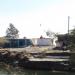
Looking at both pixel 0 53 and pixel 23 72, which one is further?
pixel 0 53

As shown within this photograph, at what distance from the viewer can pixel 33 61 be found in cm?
3962

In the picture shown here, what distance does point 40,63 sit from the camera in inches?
1537

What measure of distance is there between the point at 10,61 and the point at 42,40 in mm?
43920

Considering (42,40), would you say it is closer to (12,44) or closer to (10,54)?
(12,44)

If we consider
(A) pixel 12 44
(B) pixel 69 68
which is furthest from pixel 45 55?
(A) pixel 12 44

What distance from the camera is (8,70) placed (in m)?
36.3

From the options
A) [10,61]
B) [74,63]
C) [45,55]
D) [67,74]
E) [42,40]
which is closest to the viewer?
[67,74]

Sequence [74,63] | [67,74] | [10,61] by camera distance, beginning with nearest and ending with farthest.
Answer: [67,74]
[74,63]
[10,61]

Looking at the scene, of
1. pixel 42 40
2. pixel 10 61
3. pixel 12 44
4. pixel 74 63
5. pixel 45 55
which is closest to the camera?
pixel 74 63

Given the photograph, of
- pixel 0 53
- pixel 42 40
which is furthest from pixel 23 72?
pixel 42 40

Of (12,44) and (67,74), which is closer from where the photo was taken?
(67,74)

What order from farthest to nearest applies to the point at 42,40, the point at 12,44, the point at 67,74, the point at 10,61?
the point at 42,40 → the point at 12,44 → the point at 10,61 → the point at 67,74

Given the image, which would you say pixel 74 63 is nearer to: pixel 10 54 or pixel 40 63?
pixel 40 63

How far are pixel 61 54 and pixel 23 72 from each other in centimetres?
1161
